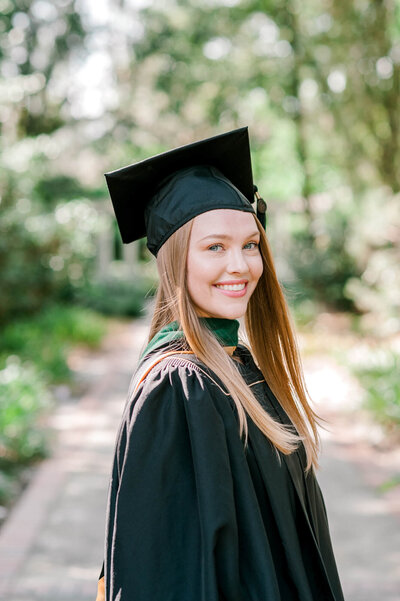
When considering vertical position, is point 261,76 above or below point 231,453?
above

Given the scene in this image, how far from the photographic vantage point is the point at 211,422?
1.43m

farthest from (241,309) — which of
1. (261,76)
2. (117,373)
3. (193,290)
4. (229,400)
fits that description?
(261,76)

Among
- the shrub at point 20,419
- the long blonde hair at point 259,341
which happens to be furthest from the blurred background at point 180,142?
the long blonde hair at point 259,341

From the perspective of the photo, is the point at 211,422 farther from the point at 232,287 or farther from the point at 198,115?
the point at 198,115

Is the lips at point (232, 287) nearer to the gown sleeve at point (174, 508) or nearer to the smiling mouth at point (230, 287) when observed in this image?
the smiling mouth at point (230, 287)

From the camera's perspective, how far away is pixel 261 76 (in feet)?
55.4

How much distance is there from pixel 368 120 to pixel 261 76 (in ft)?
20.7

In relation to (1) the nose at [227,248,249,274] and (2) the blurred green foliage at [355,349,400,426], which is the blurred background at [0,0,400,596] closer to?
(2) the blurred green foliage at [355,349,400,426]

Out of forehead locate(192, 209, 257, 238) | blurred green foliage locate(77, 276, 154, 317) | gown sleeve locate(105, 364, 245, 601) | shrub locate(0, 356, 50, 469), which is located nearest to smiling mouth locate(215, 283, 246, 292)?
forehead locate(192, 209, 257, 238)

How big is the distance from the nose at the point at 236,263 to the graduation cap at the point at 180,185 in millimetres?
116

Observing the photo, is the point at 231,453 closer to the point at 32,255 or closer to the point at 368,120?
the point at 368,120

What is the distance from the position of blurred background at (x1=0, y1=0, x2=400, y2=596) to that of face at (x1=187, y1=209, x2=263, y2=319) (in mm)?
3810

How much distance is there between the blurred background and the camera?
30.7 ft

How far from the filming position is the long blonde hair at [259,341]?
1569 mm
